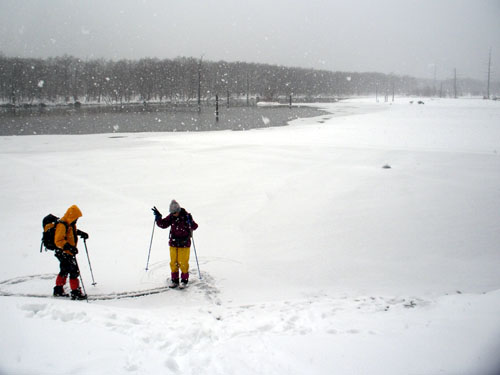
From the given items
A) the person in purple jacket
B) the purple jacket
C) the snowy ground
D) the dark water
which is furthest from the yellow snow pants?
the dark water

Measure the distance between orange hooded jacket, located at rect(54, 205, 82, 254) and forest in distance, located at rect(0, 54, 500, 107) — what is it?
8613cm

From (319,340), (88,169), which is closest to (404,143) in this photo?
(88,169)

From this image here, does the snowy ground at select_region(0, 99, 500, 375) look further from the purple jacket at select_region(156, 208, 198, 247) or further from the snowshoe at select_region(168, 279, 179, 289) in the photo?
the purple jacket at select_region(156, 208, 198, 247)

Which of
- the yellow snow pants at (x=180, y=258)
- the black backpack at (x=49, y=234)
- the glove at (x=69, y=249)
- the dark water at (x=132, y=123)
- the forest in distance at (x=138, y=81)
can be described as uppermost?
the forest in distance at (x=138, y=81)

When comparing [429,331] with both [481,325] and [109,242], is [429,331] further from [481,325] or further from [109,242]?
[109,242]

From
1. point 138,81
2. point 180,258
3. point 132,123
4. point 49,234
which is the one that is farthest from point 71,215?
point 138,81

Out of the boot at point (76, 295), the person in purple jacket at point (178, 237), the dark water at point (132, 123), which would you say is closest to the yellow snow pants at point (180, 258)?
the person in purple jacket at point (178, 237)

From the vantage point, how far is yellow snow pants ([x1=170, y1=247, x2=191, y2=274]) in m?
6.90

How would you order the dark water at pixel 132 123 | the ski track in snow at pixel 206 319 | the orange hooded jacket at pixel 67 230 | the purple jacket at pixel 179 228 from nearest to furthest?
the ski track in snow at pixel 206 319 → the orange hooded jacket at pixel 67 230 → the purple jacket at pixel 179 228 → the dark water at pixel 132 123

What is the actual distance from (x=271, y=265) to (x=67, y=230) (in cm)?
438

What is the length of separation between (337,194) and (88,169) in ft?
38.8

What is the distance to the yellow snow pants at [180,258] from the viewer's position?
22.6ft

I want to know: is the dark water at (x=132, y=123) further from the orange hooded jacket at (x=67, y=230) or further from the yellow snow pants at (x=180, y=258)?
the orange hooded jacket at (x=67, y=230)

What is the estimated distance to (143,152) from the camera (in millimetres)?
20812
